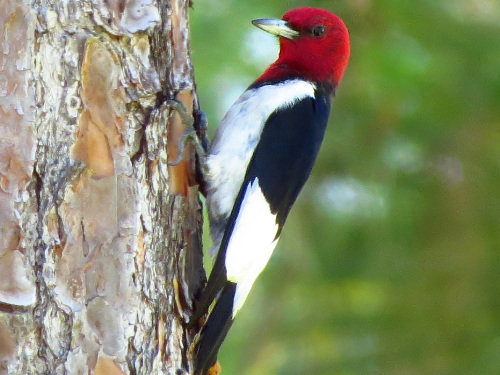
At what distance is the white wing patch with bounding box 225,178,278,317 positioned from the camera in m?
2.38

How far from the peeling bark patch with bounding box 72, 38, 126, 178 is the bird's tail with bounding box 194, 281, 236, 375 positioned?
0.55 m

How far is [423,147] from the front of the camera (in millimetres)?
3377

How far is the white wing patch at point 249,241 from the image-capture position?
2.38 metres

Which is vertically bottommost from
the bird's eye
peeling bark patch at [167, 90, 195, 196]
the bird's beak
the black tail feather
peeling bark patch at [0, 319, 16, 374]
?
peeling bark patch at [0, 319, 16, 374]

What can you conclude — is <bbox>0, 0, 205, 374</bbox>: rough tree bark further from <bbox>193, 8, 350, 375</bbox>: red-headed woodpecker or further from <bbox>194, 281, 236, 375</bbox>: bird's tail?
<bbox>193, 8, 350, 375</bbox>: red-headed woodpecker

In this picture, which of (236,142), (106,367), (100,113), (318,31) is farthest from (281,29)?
(106,367)

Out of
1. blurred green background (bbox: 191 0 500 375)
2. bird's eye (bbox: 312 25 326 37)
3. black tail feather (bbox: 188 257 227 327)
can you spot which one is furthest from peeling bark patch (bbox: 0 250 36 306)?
blurred green background (bbox: 191 0 500 375)

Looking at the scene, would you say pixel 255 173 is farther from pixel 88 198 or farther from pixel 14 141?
pixel 14 141

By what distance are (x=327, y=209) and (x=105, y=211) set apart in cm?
173

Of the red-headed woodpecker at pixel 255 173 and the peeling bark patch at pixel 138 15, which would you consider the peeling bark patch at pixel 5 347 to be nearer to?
the red-headed woodpecker at pixel 255 173

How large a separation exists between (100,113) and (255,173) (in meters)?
0.69

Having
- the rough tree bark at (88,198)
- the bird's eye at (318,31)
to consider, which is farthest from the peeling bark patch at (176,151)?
the bird's eye at (318,31)

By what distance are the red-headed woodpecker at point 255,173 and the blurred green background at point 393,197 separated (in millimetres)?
558

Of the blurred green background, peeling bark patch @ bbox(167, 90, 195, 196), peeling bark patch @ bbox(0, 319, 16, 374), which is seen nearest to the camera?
peeling bark patch @ bbox(0, 319, 16, 374)
